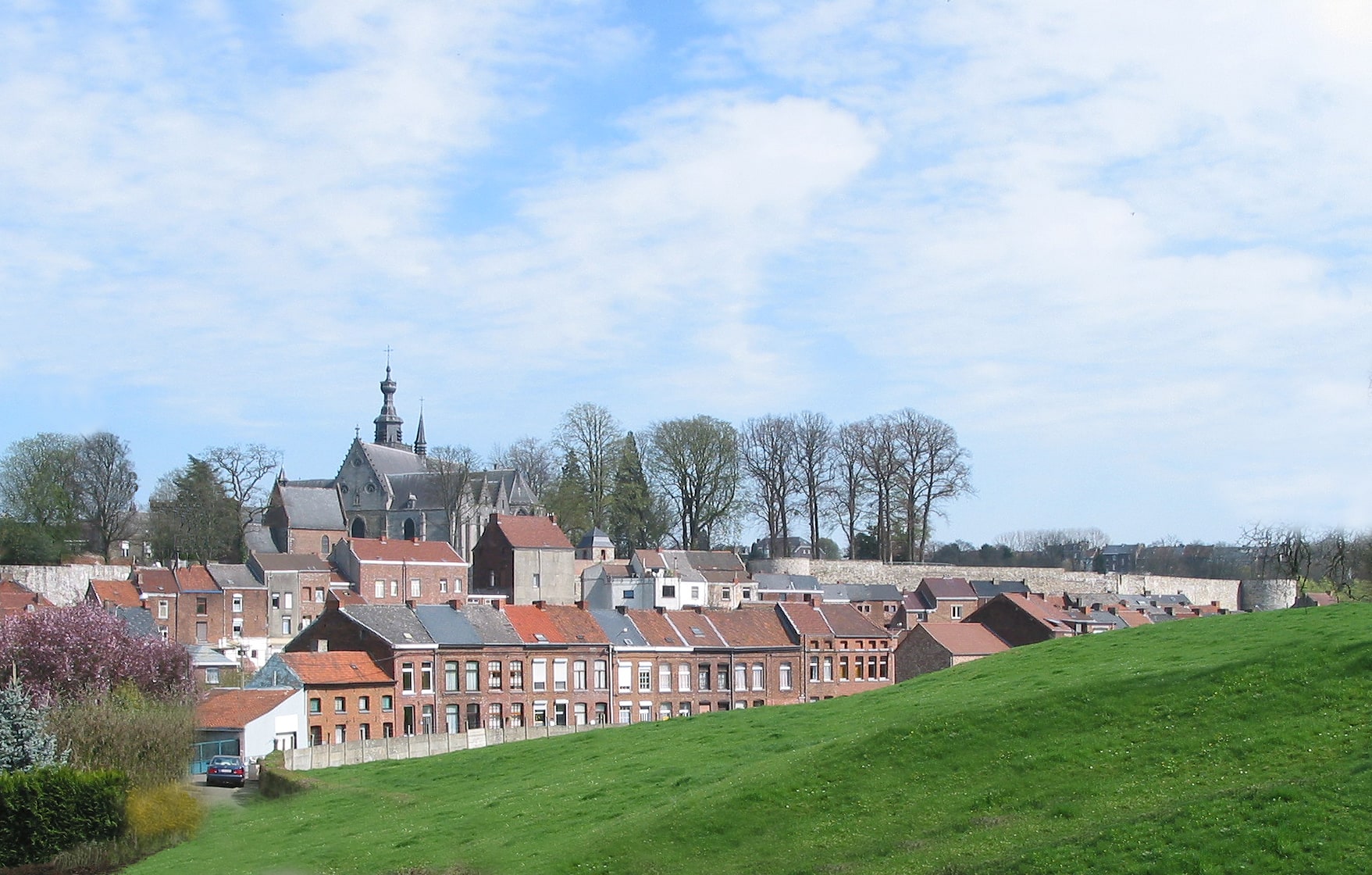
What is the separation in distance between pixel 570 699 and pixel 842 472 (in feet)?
189

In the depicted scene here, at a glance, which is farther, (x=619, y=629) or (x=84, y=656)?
(x=619, y=629)

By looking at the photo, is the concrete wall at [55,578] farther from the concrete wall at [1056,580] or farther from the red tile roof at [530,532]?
the concrete wall at [1056,580]

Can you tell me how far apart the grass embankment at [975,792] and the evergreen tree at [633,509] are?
79071 millimetres

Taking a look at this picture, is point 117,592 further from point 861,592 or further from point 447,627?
point 861,592

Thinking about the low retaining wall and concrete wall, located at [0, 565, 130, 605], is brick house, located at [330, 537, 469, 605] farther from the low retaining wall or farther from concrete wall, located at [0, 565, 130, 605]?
the low retaining wall

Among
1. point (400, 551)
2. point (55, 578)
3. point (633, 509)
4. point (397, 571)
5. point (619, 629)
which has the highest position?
point (633, 509)

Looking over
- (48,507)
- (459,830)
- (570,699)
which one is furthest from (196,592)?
(459,830)

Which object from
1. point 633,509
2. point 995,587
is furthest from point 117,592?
point 995,587

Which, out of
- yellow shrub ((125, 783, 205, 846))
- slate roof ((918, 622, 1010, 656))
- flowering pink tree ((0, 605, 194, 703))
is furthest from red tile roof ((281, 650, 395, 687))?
slate roof ((918, 622, 1010, 656))

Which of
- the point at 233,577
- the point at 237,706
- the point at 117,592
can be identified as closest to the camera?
the point at 237,706

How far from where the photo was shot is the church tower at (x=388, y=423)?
5453 inches

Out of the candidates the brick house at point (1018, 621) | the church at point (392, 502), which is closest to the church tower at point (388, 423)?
the church at point (392, 502)

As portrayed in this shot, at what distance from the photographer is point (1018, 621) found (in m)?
80.0

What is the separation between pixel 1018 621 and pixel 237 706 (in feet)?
144
